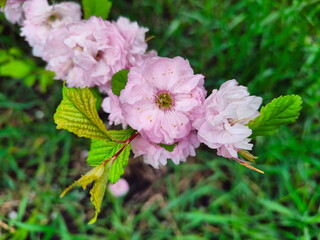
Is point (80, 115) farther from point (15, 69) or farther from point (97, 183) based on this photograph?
point (15, 69)

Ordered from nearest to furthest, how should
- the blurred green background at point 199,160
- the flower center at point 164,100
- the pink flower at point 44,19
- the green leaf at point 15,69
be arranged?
the flower center at point 164,100
the pink flower at point 44,19
the green leaf at point 15,69
the blurred green background at point 199,160

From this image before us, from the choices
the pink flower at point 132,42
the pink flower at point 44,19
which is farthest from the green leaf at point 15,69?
the pink flower at point 132,42

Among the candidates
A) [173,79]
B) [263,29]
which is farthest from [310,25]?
[173,79]

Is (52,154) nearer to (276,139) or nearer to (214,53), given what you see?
(214,53)

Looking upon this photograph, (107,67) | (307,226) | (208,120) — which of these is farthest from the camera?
(307,226)

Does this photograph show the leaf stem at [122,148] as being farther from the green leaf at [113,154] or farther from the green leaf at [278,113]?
the green leaf at [278,113]

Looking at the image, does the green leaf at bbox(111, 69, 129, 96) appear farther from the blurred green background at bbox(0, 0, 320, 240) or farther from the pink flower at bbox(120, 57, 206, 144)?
the blurred green background at bbox(0, 0, 320, 240)
